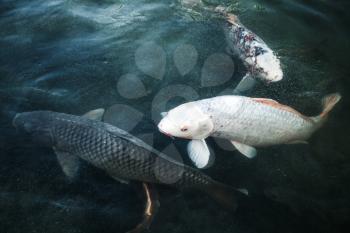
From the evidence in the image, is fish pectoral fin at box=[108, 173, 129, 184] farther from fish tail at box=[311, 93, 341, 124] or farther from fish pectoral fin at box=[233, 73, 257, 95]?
fish tail at box=[311, 93, 341, 124]

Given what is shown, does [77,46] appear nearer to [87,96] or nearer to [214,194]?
[87,96]

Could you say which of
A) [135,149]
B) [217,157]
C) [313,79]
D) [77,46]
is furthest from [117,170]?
[313,79]

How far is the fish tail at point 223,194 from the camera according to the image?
3939mm

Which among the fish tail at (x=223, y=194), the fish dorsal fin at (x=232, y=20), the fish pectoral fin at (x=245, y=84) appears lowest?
the fish tail at (x=223, y=194)

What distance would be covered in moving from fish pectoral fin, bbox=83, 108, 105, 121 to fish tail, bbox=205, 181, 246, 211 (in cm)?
174

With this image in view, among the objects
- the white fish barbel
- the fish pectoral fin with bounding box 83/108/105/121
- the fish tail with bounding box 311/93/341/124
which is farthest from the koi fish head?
the fish tail with bounding box 311/93/341/124

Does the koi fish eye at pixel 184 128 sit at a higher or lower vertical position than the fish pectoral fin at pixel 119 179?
higher

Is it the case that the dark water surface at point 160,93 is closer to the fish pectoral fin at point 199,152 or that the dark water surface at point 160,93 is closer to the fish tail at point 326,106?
the fish pectoral fin at point 199,152

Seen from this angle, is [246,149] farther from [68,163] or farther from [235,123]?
[68,163]

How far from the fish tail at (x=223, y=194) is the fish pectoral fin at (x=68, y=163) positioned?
157 cm

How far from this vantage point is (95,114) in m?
4.74

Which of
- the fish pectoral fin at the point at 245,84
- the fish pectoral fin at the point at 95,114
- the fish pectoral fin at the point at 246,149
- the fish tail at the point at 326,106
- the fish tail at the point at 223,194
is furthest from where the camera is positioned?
the fish pectoral fin at the point at 245,84

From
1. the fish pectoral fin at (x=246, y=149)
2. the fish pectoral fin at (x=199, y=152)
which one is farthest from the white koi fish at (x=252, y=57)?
the fish pectoral fin at (x=199, y=152)

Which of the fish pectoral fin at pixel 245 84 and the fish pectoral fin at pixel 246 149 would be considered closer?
the fish pectoral fin at pixel 246 149
